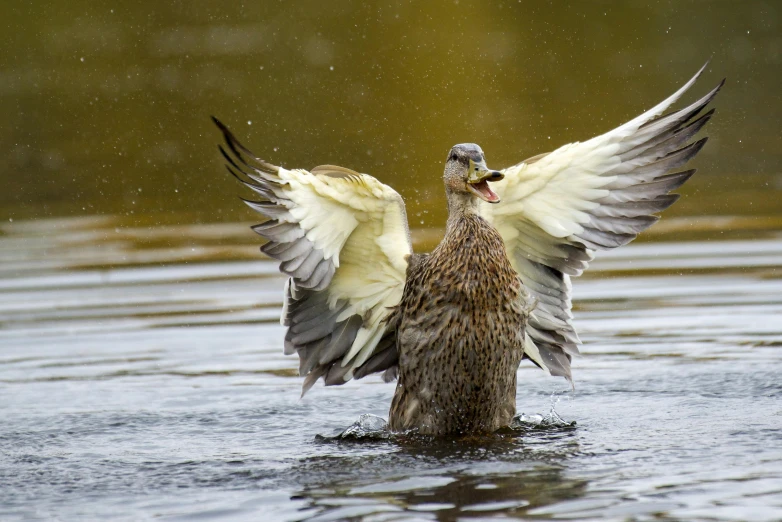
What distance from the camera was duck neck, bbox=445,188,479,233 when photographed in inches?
302

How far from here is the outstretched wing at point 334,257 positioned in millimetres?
7109

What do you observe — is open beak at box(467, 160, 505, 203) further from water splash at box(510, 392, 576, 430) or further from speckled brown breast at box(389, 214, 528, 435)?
water splash at box(510, 392, 576, 430)

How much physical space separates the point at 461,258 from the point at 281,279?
→ 516 cm

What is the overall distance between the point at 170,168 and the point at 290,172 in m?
12.0

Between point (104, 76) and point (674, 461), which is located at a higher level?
point (104, 76)

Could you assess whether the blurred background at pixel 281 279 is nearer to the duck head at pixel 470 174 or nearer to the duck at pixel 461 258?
the duck at pixel 461 258

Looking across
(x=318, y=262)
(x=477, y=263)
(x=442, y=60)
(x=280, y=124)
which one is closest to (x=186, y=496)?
(x=318, y=262)

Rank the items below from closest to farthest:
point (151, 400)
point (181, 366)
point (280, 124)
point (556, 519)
Answer: point (556, 519), point (151, 400), point (181, 366), point (280, 124)

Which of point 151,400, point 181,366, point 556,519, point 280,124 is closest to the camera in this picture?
point 556,519

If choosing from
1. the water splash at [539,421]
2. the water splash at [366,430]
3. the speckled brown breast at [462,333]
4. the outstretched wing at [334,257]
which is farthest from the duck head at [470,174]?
the water splash at [366,430]

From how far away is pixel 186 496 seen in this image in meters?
6.32

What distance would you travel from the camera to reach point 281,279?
1245 centimetres

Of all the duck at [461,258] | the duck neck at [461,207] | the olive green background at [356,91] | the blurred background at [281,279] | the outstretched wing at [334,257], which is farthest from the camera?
the olive green background at [356,91]

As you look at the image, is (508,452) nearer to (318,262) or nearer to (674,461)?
(674,461)
